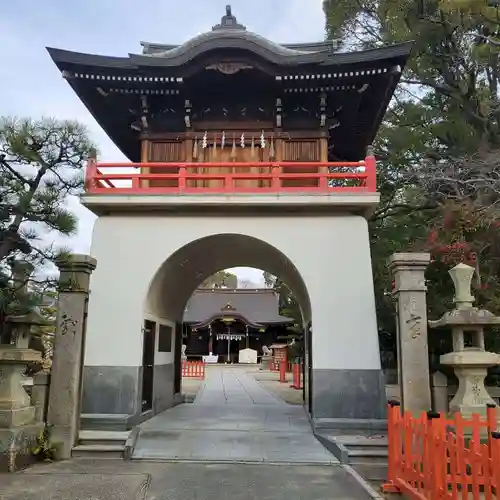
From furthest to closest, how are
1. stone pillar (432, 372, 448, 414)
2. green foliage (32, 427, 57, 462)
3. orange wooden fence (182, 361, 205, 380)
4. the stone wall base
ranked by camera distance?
orange wooden fence (182, 361, 205, 380), the stone wall base, green foliage (32, 427, 57, 462), stone pillar (432, 372, 448, 414)

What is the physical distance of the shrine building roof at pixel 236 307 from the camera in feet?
117

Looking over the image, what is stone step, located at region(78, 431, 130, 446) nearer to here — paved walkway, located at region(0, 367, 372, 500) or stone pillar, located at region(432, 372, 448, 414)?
paved walkway, located at region(0, 367, 372, 500)

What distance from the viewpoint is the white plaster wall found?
878cm

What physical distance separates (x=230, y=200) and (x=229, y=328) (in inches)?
1111

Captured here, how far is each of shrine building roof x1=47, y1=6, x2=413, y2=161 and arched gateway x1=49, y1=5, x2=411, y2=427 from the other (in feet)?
0.10

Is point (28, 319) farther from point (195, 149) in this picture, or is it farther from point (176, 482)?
point (195, 149)

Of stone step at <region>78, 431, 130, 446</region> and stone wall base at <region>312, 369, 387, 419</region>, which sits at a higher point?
stone wall base at <region>312, 369, 387, 419</region>

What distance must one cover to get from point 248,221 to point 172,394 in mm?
5361

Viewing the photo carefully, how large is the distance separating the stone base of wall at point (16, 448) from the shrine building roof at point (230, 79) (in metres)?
6.85

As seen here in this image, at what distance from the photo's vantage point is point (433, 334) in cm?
893

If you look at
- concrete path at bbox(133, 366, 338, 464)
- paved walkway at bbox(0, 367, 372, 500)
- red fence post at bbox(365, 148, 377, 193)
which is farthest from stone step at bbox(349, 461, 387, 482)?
red fence post at bbox(365, 148, 377, 193)

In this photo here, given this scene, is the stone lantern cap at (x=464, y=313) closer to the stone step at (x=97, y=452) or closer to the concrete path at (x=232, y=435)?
the concrete path at (x=232, y=435)

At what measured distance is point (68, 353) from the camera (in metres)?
Answer: 7.48

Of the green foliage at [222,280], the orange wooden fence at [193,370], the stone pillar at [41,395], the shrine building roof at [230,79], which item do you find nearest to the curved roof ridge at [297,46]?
the shrine building roof at [230,79]
